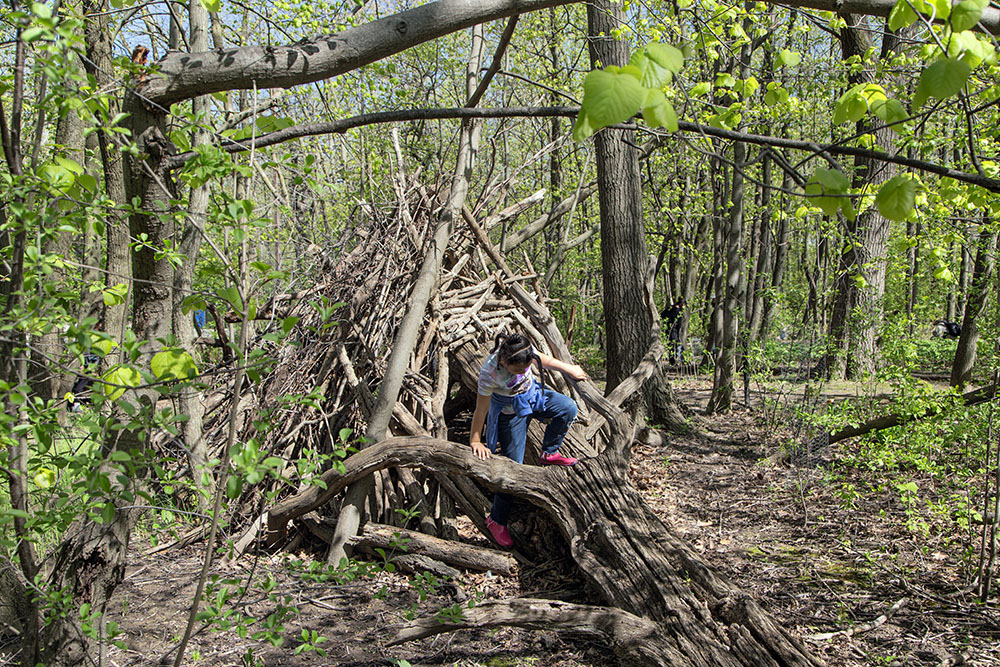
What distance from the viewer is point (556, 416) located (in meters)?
5.02

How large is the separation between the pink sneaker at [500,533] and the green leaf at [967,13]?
12.4ft

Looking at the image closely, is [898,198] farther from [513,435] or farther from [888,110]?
[513,435]

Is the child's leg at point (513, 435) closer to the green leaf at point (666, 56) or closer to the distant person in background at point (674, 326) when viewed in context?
the green leaf at point (666, 56)

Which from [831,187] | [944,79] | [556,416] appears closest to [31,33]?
[831,187]

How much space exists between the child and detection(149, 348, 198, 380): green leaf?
274 cm

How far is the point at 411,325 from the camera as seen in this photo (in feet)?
16.4

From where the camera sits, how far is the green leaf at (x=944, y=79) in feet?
5.02

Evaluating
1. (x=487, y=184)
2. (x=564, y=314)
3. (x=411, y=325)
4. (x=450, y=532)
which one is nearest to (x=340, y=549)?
(x=450, y=532)

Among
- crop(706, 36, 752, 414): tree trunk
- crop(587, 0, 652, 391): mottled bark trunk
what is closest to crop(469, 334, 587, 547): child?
crop(587, 0, 652, 391): mottled bark trunk

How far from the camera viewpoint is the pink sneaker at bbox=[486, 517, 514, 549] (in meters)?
4.60

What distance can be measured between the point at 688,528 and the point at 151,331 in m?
4.11

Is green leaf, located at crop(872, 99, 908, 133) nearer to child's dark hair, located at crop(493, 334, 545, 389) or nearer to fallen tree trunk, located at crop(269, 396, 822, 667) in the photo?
fallen tree trunk, located at crop(269, 396, 822, 667)

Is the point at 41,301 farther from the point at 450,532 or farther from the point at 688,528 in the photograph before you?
the point at 688,528

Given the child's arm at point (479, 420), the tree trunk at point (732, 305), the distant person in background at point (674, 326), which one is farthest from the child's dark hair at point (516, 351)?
the distant person in background at point (674, 326)
